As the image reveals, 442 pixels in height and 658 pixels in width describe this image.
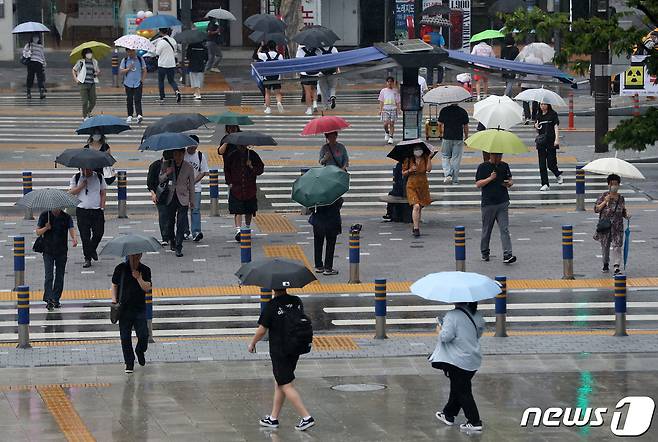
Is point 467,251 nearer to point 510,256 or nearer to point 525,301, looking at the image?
point 510,256

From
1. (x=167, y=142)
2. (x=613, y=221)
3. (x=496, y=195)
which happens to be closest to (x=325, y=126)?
(x=167, y=142)

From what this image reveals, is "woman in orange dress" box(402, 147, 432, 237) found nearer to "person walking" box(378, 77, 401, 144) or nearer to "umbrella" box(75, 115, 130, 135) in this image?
"umbrella" box(75, 115, 130, 135)

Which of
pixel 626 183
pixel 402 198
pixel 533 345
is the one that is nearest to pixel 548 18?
pixel 533 345

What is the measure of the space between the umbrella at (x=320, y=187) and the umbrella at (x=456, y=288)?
807cm

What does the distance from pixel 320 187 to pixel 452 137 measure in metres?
8.50

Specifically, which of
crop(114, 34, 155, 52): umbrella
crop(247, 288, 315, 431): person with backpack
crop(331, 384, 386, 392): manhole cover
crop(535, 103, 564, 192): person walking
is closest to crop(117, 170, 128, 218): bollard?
crop(535, 103, 564, 192): person walking

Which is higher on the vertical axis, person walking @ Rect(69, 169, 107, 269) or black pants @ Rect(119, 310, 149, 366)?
person walking @ Rect(69, 169, 107, 269)

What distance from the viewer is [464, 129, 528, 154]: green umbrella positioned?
23797 millimetres

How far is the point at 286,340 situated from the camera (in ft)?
48.2

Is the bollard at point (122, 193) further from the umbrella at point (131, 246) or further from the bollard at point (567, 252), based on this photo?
the umbrella at point (131, 246)

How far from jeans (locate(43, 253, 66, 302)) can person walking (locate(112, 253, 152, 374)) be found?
3929mm

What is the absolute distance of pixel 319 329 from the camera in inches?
791

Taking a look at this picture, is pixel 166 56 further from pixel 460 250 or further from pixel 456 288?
pixel 456 288

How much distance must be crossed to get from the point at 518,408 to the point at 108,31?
43.2 meters
